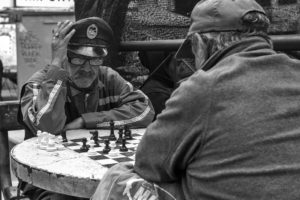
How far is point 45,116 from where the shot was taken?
11.0ft

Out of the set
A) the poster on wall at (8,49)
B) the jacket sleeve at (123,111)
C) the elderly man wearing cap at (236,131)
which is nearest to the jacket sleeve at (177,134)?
the elderly man wearing cap at (236,131)

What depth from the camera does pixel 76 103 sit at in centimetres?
375

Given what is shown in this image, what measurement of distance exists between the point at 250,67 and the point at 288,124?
0.76 ft

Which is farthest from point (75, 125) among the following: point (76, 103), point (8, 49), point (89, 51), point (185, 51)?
point (8, 49)

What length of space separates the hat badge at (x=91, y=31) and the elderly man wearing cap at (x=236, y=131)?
1.99m

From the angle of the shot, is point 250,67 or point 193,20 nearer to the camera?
point 250,67

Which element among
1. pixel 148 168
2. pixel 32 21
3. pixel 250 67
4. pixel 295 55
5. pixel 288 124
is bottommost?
pixel 32 21

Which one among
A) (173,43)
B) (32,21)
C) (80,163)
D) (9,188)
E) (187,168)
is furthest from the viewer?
(32,21)

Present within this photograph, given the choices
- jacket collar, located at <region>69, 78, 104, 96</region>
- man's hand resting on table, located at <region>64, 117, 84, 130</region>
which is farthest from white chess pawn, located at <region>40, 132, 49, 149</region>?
jacket collar, located at <region>69, 78, 104, 96</region>

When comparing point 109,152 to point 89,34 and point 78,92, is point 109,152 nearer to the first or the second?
point 78,92

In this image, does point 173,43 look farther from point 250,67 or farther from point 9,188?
point 250,67

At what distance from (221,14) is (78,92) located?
80.9 inches

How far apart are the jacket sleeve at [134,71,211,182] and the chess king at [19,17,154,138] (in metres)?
1.72

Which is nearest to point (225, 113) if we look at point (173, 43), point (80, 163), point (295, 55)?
point (80, 163)
